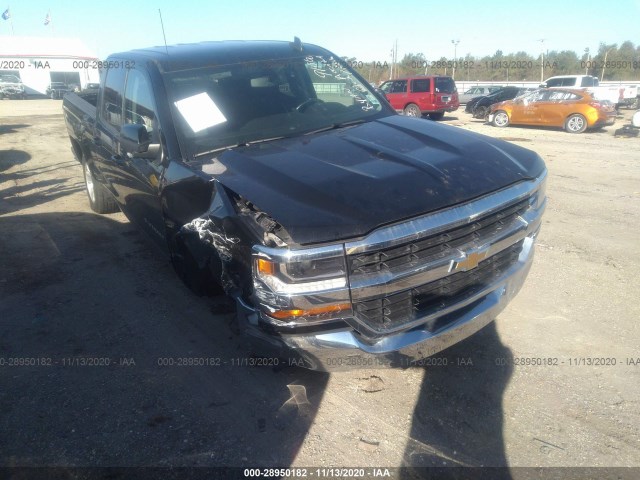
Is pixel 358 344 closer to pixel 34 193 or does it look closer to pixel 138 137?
pixel 138 137

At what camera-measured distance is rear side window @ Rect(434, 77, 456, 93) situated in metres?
20.2

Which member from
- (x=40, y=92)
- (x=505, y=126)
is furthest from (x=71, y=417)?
(x=40, y=92)

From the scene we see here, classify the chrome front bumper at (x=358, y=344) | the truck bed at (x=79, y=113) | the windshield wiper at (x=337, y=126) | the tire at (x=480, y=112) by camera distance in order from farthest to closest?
the tire at (x=480, y=112), the truck bed at (x=79, y=113), the windshield wiper at (x=337, y=126), the chrome front bumper at (x=358, y=344)

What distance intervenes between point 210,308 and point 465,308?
2.11 metres

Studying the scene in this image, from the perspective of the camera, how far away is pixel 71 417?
2789mm

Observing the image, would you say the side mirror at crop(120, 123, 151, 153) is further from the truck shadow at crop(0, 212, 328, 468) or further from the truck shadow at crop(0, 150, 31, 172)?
the truck shadow at crop(0, 150, 31, 172)

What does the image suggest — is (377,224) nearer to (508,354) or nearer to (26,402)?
(508,354)

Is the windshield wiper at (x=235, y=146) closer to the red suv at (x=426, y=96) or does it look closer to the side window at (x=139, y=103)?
the side window at (x=139, y=103)

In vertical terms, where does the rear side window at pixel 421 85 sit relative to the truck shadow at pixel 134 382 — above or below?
above

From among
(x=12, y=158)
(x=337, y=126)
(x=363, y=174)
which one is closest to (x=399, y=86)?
(x=12, y=158)

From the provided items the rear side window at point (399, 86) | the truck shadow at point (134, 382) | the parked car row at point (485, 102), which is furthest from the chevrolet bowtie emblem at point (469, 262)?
the parked car row at point (485, 102)

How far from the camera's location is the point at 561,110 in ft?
52.6

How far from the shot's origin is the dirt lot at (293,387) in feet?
8.20

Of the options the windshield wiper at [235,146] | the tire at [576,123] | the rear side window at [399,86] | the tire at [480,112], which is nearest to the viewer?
the windshield wiper at [235,146]
